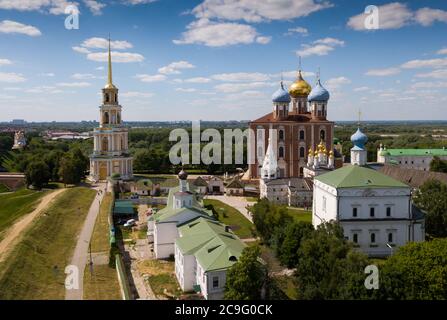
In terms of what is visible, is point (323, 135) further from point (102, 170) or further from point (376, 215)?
point (102, 170)

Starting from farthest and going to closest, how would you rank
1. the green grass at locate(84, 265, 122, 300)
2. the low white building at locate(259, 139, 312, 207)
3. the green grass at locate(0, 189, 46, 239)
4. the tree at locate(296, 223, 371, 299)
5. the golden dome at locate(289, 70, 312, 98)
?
the golden dome at locate(289, 70, 312, 98) < the low white building at locate(259, 139, 312, 207) < the green grass at locate(0, 189, 46, 239) < the green grass at locate(84, 265, 122, 300) < the tree at locate(296, 223, 371, 299)

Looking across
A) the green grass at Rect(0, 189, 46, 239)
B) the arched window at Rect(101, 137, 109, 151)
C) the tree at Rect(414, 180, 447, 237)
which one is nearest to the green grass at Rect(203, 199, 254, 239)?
the tree at Rect(414, 180, 447, 237)

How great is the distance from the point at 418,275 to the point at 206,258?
9.25m

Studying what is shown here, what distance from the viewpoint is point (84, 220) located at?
35.3 meters

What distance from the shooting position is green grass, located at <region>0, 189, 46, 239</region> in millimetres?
36903

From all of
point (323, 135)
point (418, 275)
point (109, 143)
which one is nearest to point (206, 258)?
point (418, 275)

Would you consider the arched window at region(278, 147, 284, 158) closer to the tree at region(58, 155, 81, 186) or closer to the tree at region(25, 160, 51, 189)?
the tree at region(58, 155, 81, 186)

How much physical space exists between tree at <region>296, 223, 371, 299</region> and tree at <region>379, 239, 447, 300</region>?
36.8 inches

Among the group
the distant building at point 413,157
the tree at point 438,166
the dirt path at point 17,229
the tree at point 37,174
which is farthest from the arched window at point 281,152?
the tree at point 37,174

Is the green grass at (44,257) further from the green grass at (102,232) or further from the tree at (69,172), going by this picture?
the tree at (69,172)

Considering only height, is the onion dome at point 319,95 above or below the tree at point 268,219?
above

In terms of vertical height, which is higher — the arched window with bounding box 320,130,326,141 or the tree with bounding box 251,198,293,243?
Result: the arched window with bounding box 320,130,326,141

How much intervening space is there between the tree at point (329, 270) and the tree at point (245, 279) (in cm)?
205

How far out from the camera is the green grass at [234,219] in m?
32.7
